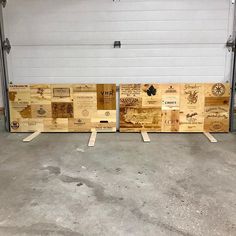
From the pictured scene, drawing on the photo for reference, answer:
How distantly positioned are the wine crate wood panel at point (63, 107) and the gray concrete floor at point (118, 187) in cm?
53

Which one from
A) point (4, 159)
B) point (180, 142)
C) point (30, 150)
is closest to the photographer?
point (4, 159)

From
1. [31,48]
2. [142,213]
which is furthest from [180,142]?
[31,48]

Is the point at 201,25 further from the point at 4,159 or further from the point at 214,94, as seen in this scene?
the point at 4,159

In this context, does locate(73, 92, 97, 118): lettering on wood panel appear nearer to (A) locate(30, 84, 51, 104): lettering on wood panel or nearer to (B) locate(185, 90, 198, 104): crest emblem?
(A) locate(30, 84, 51, 104): lettering on wood panel

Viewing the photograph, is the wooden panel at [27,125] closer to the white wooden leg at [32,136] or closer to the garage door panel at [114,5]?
the white wooden leg at [32,136]

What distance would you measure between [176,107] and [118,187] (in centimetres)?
214

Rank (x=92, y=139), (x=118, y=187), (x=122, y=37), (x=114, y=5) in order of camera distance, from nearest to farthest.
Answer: (x=118, y=187) < (x=92, y=139) < (x=114, y=5) < (x=122, y=37)

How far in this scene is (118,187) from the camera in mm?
2492

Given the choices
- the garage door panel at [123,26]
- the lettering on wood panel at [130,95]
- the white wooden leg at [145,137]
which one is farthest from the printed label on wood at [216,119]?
the garage door panel at [123,26]

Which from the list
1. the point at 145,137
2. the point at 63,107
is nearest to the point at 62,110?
the point at 63,107

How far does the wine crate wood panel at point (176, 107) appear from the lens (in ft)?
13.8

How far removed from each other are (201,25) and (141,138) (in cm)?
198

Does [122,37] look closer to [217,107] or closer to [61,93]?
[61,93]

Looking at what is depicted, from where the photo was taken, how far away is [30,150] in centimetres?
352
